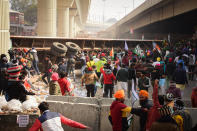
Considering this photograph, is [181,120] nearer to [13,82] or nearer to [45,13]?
[13,82]

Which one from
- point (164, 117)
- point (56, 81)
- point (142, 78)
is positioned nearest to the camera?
point (164, 117)

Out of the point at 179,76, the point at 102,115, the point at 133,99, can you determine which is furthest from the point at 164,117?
the point at 179,76

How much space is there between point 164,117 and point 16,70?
14.8 feet

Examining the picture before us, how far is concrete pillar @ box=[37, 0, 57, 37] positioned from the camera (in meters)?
28.8

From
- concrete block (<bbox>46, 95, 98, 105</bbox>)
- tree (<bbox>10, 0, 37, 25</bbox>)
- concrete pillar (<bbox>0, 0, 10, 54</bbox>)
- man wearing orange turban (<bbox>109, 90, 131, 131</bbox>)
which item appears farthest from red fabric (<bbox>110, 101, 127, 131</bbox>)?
tree (<bbox>10, 0, 37, 25</bbox>)

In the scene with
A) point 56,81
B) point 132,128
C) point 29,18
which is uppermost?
point 29,18

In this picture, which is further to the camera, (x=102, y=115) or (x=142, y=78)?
(x=142, y=78)

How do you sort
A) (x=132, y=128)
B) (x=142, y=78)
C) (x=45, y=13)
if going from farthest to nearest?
1. (x=45, y=13)
2. (x=142, y=78)
3. (x=132, y=128)

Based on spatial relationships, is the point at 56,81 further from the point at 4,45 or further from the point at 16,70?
the point at 4,45

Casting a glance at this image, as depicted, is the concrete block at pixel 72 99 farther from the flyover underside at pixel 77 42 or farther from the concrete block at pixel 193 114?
the flyover underside at pixel 77 42

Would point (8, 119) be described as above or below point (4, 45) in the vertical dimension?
below

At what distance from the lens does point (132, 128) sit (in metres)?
7.26

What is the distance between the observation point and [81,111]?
7641 millimetres

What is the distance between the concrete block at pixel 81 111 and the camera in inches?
299
